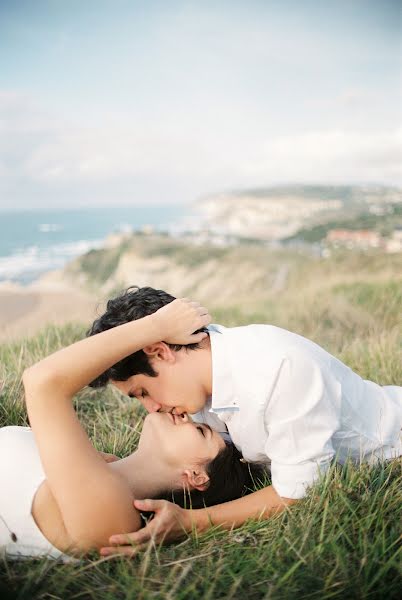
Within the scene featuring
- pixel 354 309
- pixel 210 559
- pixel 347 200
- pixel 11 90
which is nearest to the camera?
pixel 210 559

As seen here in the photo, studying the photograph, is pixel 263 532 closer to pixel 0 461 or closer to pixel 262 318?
pixel 0 461

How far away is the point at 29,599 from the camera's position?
6.42ft

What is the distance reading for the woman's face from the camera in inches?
103

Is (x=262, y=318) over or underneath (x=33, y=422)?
underneath

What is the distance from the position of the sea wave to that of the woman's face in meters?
49.7

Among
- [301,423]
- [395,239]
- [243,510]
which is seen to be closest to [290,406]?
[301,423]

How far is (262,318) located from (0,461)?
570cm

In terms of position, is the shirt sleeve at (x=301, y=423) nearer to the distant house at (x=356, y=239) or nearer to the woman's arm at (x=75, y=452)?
the woman's arm at (x=75, y=452)

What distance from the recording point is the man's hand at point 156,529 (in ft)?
7.19

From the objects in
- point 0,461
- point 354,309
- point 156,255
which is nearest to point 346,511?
point 0,461

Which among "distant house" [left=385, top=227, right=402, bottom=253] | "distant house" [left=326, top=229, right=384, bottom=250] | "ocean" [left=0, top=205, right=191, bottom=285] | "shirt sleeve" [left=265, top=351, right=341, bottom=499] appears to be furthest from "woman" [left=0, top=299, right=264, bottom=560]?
"ocean" [left=0, top=205, right=191, bottom=285]

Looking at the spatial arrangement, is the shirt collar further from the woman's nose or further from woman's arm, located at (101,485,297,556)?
woman's arm, located at (101,485,297,556)

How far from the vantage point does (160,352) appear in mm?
2604

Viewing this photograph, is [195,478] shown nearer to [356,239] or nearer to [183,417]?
[183,417]
